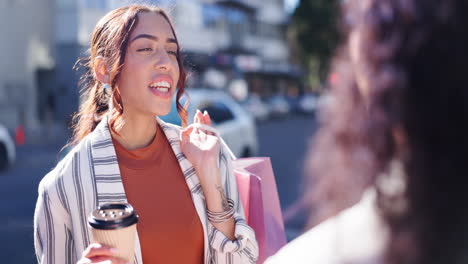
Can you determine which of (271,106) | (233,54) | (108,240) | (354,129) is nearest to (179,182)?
(108,240)

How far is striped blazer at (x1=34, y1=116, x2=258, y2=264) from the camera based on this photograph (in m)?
1.84

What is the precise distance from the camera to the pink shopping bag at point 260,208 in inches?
84.7

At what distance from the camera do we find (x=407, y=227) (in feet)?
2.68

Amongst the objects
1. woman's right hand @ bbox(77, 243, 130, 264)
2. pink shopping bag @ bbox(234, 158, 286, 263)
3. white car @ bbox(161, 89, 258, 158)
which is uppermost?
woman's right hand @ bbox(77, 243, 130, 264)

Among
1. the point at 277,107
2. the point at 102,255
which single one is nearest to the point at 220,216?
the point at 102,255

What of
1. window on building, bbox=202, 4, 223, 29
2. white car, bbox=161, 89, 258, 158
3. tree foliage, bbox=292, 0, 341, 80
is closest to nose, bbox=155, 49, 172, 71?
white car, bbox=161, 89, 258, 158

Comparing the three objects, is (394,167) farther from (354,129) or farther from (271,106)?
(271,106)

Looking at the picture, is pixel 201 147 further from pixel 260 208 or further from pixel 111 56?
pixel 111 56

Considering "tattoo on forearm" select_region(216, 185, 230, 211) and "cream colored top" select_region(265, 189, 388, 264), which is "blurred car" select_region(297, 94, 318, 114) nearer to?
"tattoo on forearm" select_region(216, 185, 230, 211)

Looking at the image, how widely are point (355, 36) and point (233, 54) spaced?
43.1 metres

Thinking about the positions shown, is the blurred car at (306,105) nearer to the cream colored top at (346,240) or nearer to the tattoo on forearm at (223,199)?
the tattoo on forearm at (223,199)

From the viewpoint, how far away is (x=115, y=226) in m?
1.41

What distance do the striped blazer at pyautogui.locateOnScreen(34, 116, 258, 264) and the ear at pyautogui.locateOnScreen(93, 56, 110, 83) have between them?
230 millimetres

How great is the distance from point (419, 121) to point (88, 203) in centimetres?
131
